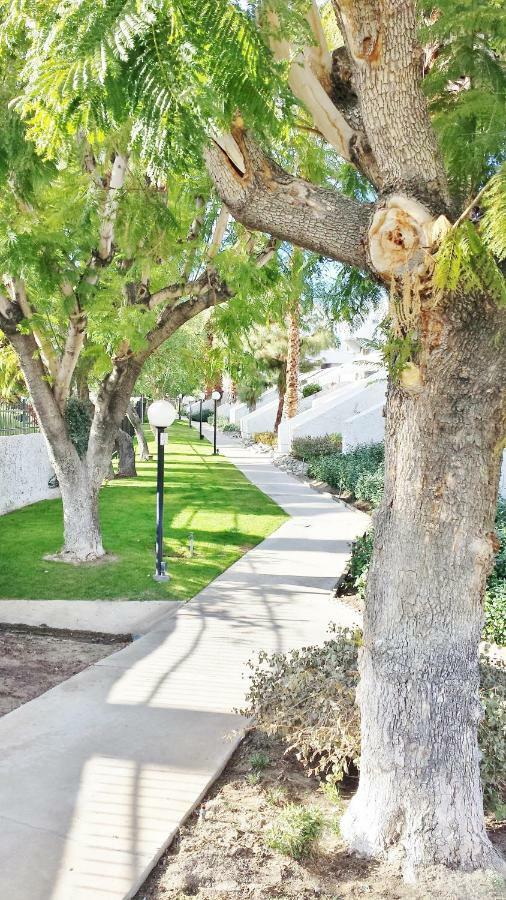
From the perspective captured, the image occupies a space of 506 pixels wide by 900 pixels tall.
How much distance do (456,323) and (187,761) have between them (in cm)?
330

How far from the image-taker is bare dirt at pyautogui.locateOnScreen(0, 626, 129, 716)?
6168 mm

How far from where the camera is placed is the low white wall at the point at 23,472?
15.3 meters

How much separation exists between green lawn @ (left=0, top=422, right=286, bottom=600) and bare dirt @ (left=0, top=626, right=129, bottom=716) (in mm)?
1212

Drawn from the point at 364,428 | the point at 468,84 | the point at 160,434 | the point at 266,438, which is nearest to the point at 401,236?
the point at 468,84

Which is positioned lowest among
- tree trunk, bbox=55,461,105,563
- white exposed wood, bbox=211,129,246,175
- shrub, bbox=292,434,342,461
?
tree trunk, bbox=55,461,105,563

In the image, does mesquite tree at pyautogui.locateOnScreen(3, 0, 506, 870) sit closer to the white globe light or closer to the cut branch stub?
the cut branch stub

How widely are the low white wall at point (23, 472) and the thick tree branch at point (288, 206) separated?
40.3 feet

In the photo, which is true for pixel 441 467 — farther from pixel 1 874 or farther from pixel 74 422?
pixel 74 422

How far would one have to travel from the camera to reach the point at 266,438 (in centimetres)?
3425

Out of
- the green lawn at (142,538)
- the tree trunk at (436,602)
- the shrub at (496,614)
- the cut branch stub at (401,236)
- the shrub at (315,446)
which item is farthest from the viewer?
the shrub at (315,446)

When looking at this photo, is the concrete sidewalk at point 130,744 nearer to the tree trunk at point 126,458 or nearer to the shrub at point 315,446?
the tree trunk at point 126,458

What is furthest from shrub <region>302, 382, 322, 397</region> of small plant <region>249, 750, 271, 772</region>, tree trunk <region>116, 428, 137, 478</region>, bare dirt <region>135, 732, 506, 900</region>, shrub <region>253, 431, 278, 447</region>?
bare dirt <region>135, 732, 506, 900</region>

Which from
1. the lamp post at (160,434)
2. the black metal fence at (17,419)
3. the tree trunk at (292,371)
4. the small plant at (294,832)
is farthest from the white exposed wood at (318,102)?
the tree trunk at (292,371)

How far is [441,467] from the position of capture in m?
3.53
